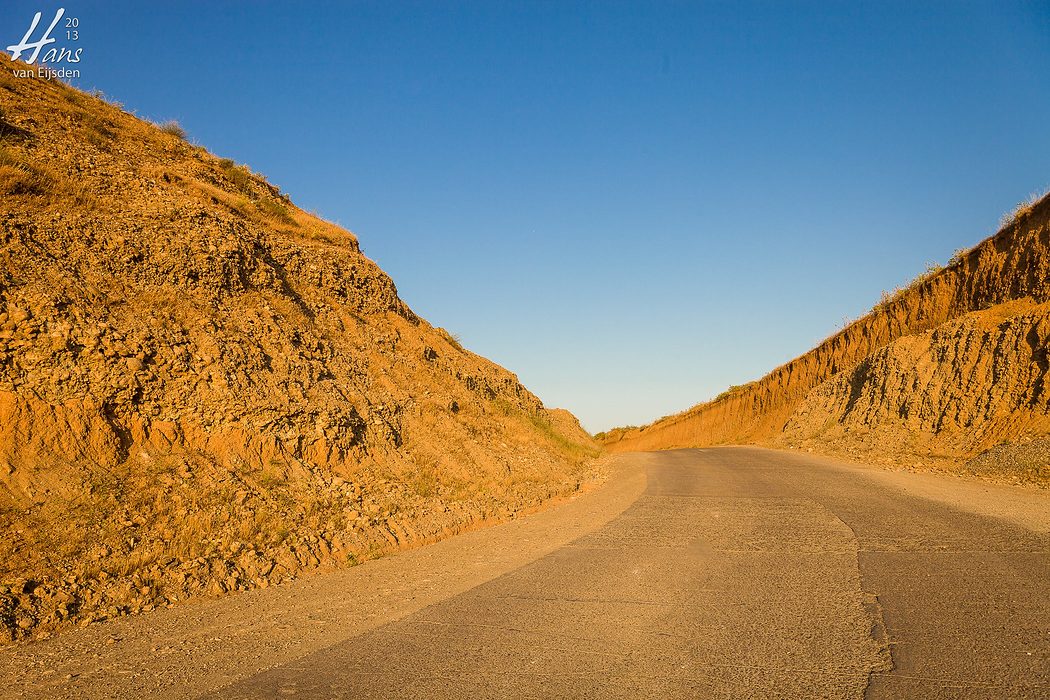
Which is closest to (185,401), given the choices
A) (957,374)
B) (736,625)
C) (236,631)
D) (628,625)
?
(236,631)

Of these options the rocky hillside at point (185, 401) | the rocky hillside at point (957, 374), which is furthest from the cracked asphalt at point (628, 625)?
the rocky hillside at point (957, 374)

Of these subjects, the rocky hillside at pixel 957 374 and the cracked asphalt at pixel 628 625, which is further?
the rocky hillside at pixel 957 374

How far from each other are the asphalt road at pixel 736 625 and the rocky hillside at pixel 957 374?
8.62 metres

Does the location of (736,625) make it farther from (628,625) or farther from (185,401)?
(185,401)

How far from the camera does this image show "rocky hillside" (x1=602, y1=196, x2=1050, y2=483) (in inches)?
664

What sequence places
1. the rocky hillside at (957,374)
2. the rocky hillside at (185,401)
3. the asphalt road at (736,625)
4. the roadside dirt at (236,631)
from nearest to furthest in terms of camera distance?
1. the asphalt road at (736,625)
2. the roadside dirt at (236,631)
3. the rocky hillside at (185,401)
4. the rocky hillside at (957,374)

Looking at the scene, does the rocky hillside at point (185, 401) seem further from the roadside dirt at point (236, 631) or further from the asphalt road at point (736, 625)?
the asphalt road at point (736, 625)

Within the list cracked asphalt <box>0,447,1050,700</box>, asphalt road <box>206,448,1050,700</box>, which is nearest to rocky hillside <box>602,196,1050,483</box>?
asphalt road <box>206,448,1050,700</box>

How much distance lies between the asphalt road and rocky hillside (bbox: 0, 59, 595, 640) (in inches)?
123

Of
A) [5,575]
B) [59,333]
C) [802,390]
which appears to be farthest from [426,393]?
[802,390]

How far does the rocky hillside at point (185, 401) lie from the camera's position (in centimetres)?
692

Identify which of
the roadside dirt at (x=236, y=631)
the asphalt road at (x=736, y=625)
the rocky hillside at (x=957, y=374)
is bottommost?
the roadside dirt at (x=236, y=631)

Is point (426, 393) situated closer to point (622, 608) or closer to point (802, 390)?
point (622, 608)

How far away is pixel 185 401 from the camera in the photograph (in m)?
9.55
